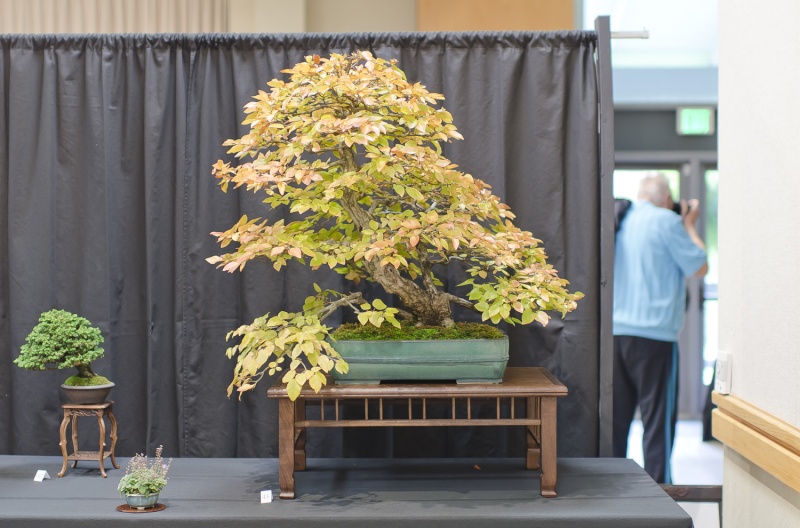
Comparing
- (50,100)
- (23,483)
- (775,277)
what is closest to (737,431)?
(775,277)

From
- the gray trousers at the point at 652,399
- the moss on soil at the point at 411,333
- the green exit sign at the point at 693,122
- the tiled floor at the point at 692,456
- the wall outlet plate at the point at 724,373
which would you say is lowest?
the tiled floor at the point at 692,456

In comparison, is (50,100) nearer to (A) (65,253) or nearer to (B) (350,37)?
(A) (65,253)

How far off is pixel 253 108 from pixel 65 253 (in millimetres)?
983

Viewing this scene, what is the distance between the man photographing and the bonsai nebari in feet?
4.70

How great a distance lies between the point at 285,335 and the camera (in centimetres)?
216

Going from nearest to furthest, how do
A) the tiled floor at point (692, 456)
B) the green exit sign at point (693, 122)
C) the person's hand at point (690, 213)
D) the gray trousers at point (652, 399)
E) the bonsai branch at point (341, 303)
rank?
the bonsai branch at point (341, 303) < the gray trousers at point (652, 399) < the tiled floor at point (692, 456) < the person's hand at point (690, 213) < the green exit sign at point (693, 122)

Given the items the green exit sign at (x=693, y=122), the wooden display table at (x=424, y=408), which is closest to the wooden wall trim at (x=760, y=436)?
the wooden display table at (x=424, y=408)

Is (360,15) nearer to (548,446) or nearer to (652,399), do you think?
(652,399)

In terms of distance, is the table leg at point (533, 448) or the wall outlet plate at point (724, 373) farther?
the table leg at point (533, 448)

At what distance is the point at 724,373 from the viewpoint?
7.34 ft

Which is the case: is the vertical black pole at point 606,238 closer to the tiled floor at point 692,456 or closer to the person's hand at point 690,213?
the tiled floor at point 692,456

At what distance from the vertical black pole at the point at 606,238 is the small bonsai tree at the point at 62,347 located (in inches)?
59.7

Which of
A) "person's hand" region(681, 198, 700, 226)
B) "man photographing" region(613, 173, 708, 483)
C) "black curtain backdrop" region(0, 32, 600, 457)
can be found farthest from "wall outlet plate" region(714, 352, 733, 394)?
"person's hand" region(681, 198, 700, 226)

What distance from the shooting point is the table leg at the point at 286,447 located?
2197 mm
